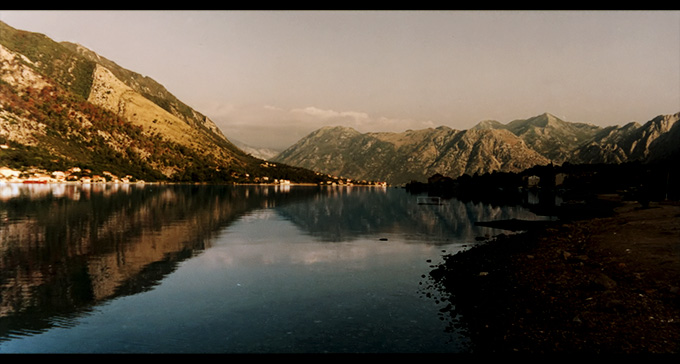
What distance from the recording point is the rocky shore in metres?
18.8

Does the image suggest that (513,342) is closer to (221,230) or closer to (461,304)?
(461,304)

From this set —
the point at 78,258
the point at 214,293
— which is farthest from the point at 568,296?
the point at 78,258

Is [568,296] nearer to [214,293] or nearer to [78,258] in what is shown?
[214,293]

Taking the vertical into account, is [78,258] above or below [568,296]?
below

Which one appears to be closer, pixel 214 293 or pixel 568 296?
pixel 568 296

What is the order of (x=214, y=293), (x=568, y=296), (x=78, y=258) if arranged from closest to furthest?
(x=568, y=296)
(x=214, y=293)
(x=78, y=258)

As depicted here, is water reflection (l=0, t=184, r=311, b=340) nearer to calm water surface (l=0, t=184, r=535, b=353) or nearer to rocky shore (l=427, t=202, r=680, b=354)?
calm water surface (l=0, t=184, r=535, b=353)

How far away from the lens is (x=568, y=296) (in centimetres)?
2516

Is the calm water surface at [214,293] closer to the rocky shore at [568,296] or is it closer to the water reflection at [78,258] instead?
the water reflection at [78,258]

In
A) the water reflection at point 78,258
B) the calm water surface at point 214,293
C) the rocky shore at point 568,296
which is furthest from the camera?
the water reflection at point 78,258

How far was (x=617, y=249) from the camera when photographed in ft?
130

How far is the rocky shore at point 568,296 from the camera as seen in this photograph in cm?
1880

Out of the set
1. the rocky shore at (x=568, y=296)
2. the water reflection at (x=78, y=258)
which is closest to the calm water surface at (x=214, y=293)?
the water reflection at (x=78, y=258)

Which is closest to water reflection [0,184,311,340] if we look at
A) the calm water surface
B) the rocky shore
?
the calm water surface
